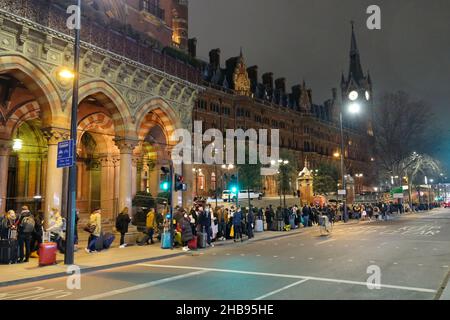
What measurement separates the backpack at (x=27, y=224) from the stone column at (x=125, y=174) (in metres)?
6.36

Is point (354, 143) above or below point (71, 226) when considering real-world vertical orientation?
above

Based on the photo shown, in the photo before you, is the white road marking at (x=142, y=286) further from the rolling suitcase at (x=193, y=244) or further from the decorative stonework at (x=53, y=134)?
the decorative stonework at (x=53, y=134)

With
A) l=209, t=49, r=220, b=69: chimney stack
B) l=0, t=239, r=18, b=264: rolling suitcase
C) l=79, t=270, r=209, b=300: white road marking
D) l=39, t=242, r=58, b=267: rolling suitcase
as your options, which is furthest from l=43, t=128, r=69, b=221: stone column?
l=209, t=49, r=220, b=69: chimney stack

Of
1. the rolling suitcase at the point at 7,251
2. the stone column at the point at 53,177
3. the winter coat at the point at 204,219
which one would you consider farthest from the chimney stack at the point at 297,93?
the rolling suitcase at the point at 7,251

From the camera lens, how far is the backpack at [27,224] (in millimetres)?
12680

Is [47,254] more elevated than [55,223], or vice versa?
[55,223]

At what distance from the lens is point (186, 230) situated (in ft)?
52.0

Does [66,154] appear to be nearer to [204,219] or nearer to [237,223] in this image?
[204,219]

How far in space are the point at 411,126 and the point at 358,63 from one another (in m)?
70.1

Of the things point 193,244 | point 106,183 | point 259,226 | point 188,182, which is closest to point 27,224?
point 193,244

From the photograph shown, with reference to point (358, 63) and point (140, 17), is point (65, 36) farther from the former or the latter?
point (358, 63)

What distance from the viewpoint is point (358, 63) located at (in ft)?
365

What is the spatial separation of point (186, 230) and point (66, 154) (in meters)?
5.81
